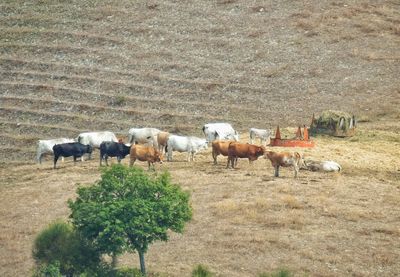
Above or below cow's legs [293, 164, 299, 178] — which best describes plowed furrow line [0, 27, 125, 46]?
above

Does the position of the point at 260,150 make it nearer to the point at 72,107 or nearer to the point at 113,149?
the point at 113,149

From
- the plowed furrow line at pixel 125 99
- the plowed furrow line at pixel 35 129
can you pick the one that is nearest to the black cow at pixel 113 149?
the plowed furrow line at pixel 35 129

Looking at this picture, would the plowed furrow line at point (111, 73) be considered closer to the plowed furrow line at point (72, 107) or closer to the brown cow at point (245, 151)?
the plowed furrow line at point (72, 107)

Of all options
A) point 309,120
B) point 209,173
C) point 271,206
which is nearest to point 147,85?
point 309,120

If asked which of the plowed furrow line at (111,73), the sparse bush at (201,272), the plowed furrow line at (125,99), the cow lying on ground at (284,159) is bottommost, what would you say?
the sparse bush at (201,272)

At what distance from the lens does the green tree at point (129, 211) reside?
115ft

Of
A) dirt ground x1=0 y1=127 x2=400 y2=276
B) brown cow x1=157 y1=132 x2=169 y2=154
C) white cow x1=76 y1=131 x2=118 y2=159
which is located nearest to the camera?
dirt ground x1=0 y1=127 x2=400 y2=276

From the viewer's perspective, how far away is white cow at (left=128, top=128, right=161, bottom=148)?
55250mm

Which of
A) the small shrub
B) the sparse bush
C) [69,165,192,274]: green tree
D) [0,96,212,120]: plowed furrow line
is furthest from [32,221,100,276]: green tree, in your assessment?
[0,96,212,120]: plowed furrow line

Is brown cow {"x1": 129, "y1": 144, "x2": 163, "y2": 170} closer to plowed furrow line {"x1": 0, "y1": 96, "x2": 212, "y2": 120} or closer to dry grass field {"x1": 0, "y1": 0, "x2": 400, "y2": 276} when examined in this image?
dry grass field {"x1": 0, "y1": 0, "x2": 400, "y2": 276}

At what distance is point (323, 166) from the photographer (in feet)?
156

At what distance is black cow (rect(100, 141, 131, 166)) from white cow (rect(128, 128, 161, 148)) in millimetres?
3866

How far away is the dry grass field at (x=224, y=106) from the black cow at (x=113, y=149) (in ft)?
5.05

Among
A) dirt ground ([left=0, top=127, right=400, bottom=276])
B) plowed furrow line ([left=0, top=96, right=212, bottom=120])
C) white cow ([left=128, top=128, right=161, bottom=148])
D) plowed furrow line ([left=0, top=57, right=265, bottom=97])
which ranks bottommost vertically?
dirt ground ([left=0, top=127, right=400, bottom=276])
